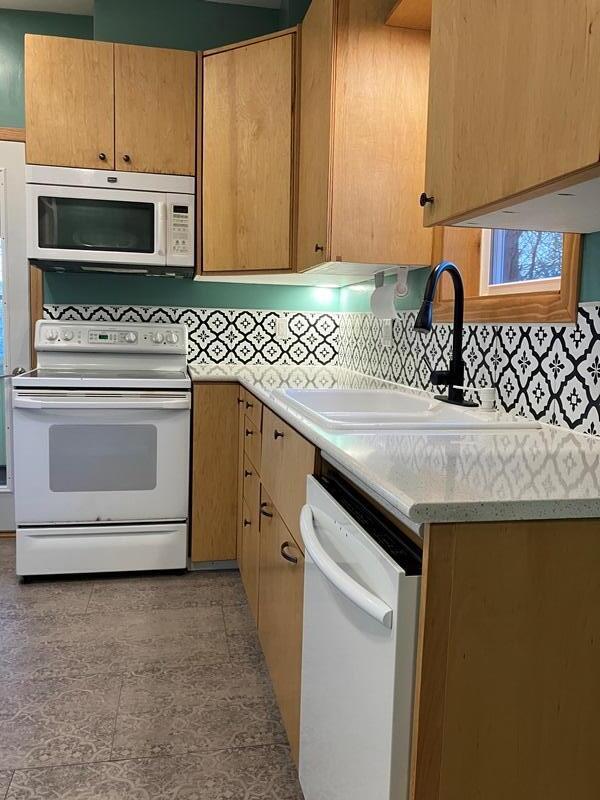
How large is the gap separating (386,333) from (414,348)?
33 cm

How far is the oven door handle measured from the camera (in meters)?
2.70

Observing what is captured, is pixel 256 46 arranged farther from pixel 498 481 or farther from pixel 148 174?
pixel 498 481

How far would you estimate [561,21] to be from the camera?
0.94 meters

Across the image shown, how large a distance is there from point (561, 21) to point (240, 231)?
7.03 feet

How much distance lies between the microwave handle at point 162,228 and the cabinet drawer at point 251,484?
103 centimetres

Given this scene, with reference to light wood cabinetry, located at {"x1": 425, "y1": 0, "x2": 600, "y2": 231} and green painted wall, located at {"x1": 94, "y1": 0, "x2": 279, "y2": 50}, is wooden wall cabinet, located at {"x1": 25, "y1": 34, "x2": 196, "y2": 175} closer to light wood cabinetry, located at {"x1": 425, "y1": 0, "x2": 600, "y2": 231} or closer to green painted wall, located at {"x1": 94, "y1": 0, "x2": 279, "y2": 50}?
green painted wall, located at {"x1": 94, "y1": 0, "x2": 279, "y2": 50}

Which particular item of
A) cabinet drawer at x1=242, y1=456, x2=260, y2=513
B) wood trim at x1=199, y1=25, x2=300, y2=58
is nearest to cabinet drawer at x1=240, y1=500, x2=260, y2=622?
cabinet drawer at x1=242, y1=456, x2=260, y2=513

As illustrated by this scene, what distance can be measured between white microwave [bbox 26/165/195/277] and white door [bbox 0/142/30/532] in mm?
397

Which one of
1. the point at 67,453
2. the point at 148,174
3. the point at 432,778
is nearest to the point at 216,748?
the point at 432,778

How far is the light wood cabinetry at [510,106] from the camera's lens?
2.96ft

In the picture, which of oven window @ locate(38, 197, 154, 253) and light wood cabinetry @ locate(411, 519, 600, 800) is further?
oven window @ locate(38, 197, 154, 253)

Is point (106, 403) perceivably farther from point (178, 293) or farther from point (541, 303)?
point (541, 303)

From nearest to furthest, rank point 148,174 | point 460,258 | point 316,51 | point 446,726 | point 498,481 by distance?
1. point 446,726
2. point 498,481
3. point 460,258
4. point 316,51
5. point 148,174

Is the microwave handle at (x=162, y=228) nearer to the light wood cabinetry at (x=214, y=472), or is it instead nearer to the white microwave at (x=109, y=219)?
the white microwave at (x=109, y=219)
